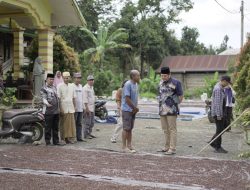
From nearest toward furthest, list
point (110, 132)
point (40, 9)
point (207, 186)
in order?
point (207, 186)
point (110, 132)
point (40, 9)

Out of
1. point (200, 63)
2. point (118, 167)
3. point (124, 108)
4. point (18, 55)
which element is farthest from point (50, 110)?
point (200, 63)

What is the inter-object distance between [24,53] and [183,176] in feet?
47.2

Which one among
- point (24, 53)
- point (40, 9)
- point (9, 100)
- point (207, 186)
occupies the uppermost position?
point (40, 9)

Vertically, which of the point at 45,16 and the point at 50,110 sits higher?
the point at 45,16

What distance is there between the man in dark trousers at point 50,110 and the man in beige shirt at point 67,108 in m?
0.27

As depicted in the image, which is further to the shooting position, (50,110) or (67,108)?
(67,108)

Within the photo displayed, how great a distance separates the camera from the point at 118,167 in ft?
27.6

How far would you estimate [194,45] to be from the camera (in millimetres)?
55219

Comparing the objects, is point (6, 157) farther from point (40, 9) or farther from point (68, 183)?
point (40, 9)

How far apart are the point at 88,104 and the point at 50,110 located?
5.37 feet

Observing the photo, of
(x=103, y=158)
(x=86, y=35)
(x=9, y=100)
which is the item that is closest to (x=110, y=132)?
(x=9, y=100)

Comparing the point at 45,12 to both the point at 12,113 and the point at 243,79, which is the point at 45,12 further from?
the point at 243,79

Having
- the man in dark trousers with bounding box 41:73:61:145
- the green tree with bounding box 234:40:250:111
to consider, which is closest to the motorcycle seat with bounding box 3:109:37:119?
the man in dark trousers with bounding box 41:73:61:145

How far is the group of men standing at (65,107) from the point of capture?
11.0 metres
